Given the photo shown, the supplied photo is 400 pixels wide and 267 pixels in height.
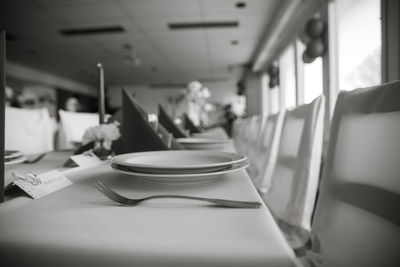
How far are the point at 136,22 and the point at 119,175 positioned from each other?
17.7 feet

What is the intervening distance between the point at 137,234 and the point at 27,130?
205cm

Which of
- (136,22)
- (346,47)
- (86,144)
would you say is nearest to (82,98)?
(136,22)

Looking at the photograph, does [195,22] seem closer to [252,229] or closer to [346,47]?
[346,47]

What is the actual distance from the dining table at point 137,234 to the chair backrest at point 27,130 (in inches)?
67.4

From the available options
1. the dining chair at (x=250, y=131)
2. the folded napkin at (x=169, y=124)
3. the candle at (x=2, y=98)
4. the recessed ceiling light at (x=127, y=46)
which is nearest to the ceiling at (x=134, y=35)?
the recessed ceiling light at (x=127, y=46)

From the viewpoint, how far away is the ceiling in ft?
15.0

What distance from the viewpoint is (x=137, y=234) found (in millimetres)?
294

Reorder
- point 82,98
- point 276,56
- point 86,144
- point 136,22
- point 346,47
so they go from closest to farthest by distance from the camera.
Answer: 1. point 86,144
2. point 346,47
3. point 136,22
4. point 276,56
5. point 82,98

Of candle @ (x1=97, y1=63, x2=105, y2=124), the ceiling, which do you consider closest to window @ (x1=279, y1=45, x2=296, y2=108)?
the ceiling

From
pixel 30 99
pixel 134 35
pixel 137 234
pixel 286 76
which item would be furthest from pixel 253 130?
pixel 30 99

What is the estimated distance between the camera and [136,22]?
17.4 ft

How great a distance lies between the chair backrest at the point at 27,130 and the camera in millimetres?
1792

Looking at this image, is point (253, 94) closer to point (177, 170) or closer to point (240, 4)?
point (240, 4)

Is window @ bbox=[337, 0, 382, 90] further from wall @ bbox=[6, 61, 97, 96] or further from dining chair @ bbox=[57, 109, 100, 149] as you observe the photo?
wall @ bbox=[6, 61, 97, 96]
